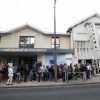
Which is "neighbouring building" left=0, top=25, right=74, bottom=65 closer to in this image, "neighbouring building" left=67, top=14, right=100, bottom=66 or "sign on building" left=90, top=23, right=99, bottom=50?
"neighbouring building" left=67, top=14, right=100, bottom=66

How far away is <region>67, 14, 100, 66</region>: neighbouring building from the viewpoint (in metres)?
25.1

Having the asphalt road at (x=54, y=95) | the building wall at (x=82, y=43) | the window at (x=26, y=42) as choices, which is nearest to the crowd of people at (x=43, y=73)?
the building wall at (x=82, y=43)

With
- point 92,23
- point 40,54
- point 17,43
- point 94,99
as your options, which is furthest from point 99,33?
point 94,99

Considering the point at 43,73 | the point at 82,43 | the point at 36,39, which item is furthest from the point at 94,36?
the point at 43,73

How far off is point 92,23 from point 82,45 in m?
3.07

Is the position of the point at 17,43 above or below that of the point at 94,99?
above

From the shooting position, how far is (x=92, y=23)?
83.5 feet

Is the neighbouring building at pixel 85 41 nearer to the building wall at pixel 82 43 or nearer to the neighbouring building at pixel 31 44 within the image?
the building wall at pixel 82 43

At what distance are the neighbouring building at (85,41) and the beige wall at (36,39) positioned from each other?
1.07 m

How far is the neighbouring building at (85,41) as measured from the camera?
989 inches

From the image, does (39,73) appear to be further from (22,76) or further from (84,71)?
(84,71)

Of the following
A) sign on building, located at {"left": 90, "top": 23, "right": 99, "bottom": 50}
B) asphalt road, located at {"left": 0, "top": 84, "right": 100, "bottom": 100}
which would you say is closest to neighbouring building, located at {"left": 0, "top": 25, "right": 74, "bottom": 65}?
sign on building, located at {"left": 90, "top": 23, "right": 99, "bottom": 50}

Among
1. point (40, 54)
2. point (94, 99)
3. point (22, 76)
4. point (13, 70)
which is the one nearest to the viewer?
point (94, 99)

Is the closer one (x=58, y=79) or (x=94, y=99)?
(x=94, y=99)
